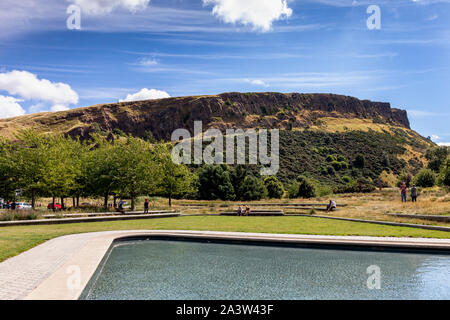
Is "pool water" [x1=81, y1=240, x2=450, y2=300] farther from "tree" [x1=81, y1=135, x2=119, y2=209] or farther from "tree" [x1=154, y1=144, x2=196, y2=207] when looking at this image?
"tree" [x1=154, y1=144, x2=196, y2=207]

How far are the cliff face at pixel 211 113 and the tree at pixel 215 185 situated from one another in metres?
62.0

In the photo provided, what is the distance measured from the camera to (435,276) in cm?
836

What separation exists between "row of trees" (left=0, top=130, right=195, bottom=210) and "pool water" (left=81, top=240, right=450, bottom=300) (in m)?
17.3

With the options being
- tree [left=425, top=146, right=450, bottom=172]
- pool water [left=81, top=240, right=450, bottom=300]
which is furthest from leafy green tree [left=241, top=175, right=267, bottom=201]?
pool water [left=81, top=240, right=450, bottom=300]

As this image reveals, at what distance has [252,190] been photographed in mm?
55156

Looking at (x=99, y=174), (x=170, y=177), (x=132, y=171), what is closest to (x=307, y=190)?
(x=170, y=177)

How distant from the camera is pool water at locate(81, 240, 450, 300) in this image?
7117mm

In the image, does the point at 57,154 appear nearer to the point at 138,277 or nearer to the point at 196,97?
the point at 138,277

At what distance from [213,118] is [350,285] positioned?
120176 mm

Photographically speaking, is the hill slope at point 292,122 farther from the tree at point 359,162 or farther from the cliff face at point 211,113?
the tree at point 359,162

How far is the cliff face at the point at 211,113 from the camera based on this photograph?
122 meters

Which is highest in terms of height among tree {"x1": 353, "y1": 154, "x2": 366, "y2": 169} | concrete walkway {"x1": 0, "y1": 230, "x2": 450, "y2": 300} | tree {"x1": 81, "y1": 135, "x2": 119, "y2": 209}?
tree {"x1": 353, "y1": 154, "x2": 366, "y2": 169}

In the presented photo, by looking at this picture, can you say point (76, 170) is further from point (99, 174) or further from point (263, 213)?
point (263, 213)

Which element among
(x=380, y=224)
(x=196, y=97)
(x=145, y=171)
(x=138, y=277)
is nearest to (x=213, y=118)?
(x=196, y=97)
